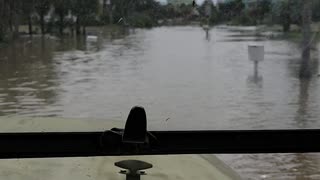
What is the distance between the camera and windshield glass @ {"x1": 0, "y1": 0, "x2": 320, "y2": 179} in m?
1.41

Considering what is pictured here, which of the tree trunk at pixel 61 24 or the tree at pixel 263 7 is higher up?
the tree at pixel 263 7

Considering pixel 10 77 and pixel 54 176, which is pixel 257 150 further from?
pixel 10 77

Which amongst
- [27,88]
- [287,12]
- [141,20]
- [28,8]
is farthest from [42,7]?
[27,88]

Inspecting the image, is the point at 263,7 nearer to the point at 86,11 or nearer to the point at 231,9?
the point at 231,9

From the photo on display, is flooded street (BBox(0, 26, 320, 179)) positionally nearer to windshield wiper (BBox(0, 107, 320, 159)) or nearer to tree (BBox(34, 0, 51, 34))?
tree (BBox(34, 0, 51, 34))

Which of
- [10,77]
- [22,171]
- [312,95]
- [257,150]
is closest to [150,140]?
[257,150]

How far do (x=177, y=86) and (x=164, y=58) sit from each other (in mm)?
1831

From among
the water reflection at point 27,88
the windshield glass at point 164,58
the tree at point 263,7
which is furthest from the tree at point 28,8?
the water reflection at point 27,88

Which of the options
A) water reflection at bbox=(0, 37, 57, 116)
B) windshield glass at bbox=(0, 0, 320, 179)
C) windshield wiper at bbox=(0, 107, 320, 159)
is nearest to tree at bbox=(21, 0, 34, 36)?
windshield glass at bbox=(0, 0, 320, 179)

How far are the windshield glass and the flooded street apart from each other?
1 centimetres

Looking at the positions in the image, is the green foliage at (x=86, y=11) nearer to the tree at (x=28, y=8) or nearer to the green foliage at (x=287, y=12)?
the tree at (x=28, y=8)

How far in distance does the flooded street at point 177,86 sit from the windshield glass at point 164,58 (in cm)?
1

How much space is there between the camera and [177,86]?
15.3ft

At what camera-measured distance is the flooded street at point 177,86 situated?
2.37m
